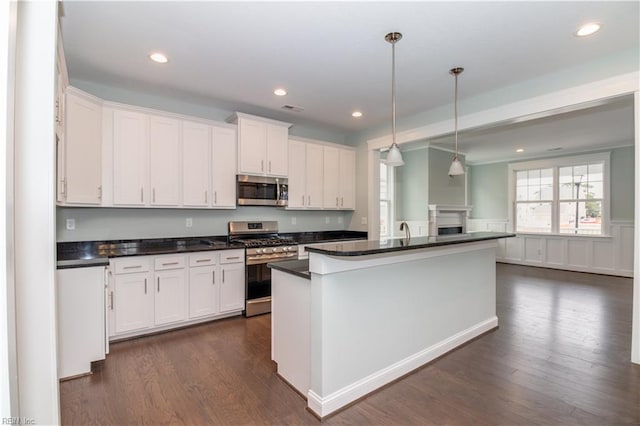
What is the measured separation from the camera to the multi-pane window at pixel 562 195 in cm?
677

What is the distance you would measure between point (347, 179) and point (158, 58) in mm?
3402

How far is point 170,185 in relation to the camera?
12.3 feet

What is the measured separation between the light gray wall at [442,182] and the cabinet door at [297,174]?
3.01 metres

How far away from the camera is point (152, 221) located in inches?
153

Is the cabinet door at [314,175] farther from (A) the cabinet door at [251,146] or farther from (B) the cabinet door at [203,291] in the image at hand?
A: (B) the cabinet door at [203,291]

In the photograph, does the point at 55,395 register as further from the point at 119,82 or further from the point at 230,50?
the point at 119,82

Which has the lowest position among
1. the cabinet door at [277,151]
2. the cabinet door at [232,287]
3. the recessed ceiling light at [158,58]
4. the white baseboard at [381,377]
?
the white baseboard at [381,377]

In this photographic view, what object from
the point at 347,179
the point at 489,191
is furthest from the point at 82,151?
the point at 489,191

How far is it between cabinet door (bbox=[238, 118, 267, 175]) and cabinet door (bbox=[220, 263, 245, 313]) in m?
1.31

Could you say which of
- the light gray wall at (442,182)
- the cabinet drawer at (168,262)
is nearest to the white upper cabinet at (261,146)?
the cabinet drawer at (168,262)

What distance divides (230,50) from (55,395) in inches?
107

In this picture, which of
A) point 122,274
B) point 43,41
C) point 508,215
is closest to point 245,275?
point 122,274

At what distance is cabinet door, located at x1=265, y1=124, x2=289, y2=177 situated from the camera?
14.7ft

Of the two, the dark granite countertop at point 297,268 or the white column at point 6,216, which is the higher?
the white column at point 6,216
